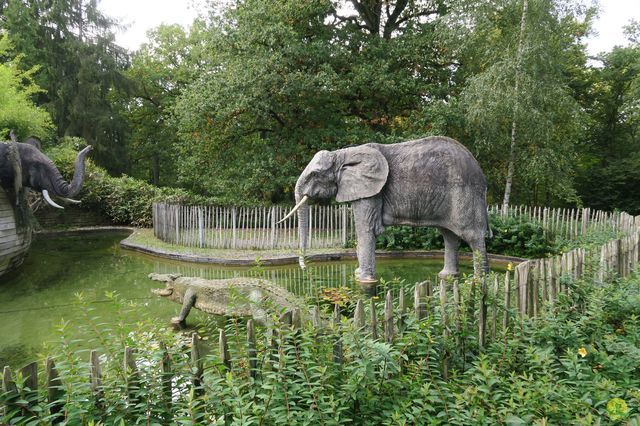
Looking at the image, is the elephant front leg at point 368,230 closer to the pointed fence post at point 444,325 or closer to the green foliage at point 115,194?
the pointed fence post at point 444,325

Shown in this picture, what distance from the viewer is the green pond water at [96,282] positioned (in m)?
5.67

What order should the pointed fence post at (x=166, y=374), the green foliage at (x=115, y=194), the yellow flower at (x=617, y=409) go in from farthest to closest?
1. the green foliage at (x=115, y=194)
2. the pointed fence post at (x=166, y=374)
3. the yellow flower at (x=617, y=409)

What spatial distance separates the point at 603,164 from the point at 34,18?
101 ft

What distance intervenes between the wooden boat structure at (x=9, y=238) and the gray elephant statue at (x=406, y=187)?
5.79 meters

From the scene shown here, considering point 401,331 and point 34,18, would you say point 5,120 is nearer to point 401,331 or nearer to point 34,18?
point 34,18

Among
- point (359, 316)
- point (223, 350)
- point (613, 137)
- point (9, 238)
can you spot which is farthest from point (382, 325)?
point (613, 137)

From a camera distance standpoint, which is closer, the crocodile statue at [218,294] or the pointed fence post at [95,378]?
the pointed fence post at [95,378]

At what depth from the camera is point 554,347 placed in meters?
3.64

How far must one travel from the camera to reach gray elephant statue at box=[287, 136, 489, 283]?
6.75m

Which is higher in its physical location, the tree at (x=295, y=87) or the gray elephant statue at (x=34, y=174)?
the tree at (x=295, y=87)

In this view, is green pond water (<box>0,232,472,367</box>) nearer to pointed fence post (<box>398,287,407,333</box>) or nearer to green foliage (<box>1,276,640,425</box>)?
green foliage (<box>1,276,640,425</box>)

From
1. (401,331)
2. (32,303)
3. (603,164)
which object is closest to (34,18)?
(32,303)

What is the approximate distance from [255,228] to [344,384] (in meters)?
10.4

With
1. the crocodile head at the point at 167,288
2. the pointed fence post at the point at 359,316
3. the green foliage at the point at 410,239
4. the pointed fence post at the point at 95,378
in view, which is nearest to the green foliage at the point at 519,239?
the green foliage at the point at 410,239
